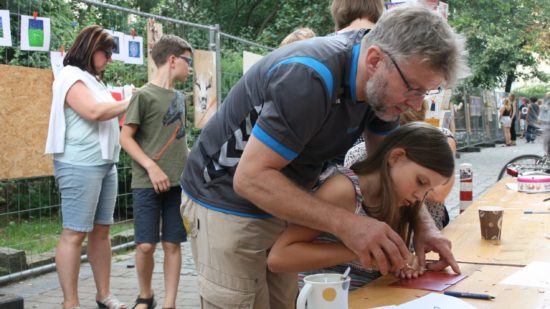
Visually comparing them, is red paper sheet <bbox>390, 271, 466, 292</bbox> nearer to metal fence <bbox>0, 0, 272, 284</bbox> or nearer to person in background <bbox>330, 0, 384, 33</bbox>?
person in background <bbox>330, 0, 384, 33</bbox>

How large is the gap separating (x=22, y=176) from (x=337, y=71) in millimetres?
3556

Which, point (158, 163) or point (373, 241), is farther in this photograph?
point (158, 163)

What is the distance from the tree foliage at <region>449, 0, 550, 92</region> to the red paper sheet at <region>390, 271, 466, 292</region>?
53.4ft

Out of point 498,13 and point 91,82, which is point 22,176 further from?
point 498,13

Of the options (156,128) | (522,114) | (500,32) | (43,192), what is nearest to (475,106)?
(500,32)

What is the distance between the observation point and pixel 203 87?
6.65m

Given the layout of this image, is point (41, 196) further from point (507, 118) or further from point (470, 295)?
point (507, 118)

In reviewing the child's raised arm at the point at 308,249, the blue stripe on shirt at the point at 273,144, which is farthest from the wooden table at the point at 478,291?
the blue stripe on shirt at the point at 273,144

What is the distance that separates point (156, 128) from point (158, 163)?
23 cm

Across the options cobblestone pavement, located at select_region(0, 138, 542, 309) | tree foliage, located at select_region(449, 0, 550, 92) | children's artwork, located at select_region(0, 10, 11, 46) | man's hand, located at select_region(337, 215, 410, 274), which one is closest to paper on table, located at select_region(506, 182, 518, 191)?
cobblestone pavement, located at select_region(0, 138, 542, 309)

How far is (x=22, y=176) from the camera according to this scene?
4797 mm

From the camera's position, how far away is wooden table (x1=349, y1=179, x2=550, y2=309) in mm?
2061

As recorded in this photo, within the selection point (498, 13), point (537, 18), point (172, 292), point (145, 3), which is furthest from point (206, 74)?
point (537, 18)

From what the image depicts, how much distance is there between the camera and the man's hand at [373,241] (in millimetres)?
1833
